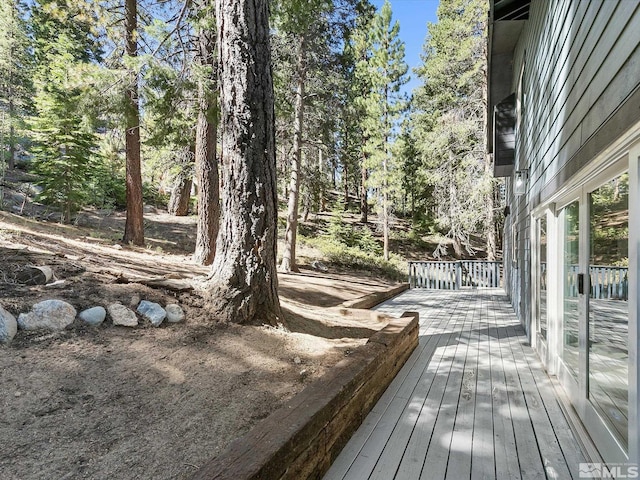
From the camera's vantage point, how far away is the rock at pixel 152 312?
3.15 meters

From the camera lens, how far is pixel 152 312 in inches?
126

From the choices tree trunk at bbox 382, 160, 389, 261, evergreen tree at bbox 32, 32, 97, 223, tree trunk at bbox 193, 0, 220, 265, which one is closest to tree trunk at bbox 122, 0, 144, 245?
tree trunk at bbox 193, 0, 220, 265

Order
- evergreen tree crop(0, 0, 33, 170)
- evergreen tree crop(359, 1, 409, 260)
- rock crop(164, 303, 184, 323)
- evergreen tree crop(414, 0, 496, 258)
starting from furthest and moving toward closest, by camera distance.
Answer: evergreen tree crop(359, 1, 409, 260), evergreen tree crop(0, 0, 33, 170), evergreen tree crop(414, 0, 496, 258), rock crop(164, 303, 184, 323)

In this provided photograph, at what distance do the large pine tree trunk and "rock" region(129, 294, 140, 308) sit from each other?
0.65 metres

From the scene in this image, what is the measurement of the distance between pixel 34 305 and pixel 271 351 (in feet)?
6.17

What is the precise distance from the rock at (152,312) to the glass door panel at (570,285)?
11.3ft

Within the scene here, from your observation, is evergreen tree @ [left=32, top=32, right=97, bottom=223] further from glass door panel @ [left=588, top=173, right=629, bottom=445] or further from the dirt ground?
glass door panel @ [left=588, top=173, right=629, bottom=445]

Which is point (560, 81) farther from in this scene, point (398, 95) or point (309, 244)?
point (398, 95)

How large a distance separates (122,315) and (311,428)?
2.03 meters

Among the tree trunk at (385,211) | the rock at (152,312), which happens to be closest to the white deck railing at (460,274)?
the tree trunk at (385,211)

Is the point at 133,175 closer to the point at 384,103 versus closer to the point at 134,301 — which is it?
the point at 134,301

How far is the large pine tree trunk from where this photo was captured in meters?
3.58

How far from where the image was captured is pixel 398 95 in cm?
1723

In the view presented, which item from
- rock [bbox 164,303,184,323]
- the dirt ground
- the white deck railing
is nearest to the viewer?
the dirt ground
